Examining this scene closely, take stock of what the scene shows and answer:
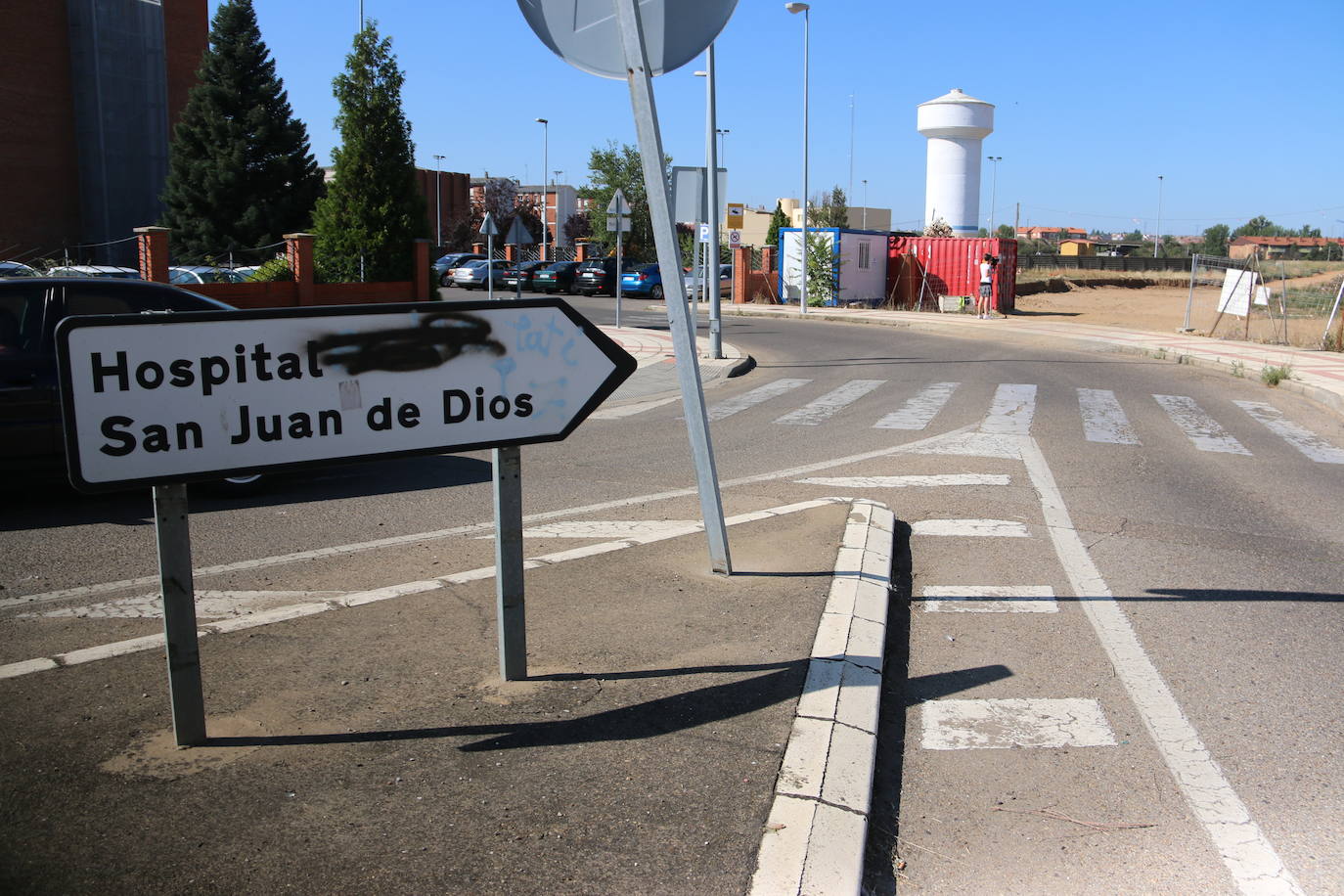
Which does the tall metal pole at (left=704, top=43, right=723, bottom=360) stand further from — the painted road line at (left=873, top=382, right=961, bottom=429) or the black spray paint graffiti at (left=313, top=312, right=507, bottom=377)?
the black spray paint graffiti at (left=313, top=312, right=507, bottom=377)

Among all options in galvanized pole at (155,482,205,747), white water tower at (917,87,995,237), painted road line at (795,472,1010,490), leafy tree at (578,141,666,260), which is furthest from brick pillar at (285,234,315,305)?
leafy tree at (578,141,666,260)

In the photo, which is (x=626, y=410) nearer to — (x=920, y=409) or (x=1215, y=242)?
(x=920, y=409)

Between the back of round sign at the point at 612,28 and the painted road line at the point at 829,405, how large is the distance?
300 inches

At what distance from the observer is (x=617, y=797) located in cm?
344

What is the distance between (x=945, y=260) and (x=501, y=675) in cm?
3431

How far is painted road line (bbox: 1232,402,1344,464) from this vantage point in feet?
35.8

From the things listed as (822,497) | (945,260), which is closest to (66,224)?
(945,260)

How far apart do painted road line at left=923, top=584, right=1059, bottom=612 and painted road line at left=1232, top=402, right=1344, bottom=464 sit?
20.4 ft

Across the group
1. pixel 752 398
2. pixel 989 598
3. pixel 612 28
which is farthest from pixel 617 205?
pixel 989 598

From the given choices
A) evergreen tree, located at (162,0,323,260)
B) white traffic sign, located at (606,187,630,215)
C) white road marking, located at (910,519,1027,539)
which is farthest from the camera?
evergreen tree, located at (162,0,323,260)

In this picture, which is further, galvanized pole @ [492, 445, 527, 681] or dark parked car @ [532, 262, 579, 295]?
dark parked car @ [532, 262, 579, 295]

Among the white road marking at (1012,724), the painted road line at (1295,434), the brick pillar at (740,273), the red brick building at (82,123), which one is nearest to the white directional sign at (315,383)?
the white road marking at (1012,724)

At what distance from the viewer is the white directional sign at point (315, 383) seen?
3283 millimetres

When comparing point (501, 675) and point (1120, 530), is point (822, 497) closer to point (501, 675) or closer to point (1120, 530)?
point (1120, 530)
